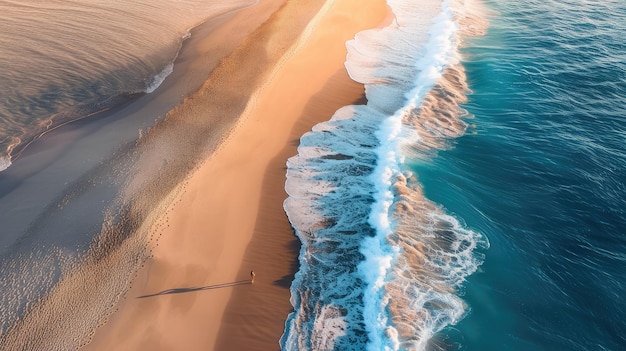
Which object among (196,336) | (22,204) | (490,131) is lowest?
(196,336)

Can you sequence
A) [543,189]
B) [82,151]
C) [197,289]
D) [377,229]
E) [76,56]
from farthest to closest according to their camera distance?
[76,56] → [82,151] → [543,189] → [377,229] → [197,289]

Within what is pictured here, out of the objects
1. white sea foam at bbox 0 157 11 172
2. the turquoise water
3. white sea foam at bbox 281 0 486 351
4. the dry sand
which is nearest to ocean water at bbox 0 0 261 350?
white sea foam at bbox 0 157 11 172

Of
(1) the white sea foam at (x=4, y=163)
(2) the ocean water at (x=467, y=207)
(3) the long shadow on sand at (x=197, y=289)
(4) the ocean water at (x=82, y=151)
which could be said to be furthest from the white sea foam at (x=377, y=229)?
(1) the white sea foam at (x=4, y=163)

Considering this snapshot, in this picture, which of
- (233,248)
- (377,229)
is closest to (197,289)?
(233,248)

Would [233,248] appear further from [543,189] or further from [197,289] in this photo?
[543,189]

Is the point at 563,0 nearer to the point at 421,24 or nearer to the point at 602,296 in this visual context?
the point at 421,24

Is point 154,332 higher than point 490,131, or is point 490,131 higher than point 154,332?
point 490,131

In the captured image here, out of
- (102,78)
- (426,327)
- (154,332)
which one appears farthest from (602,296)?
(102,78)
